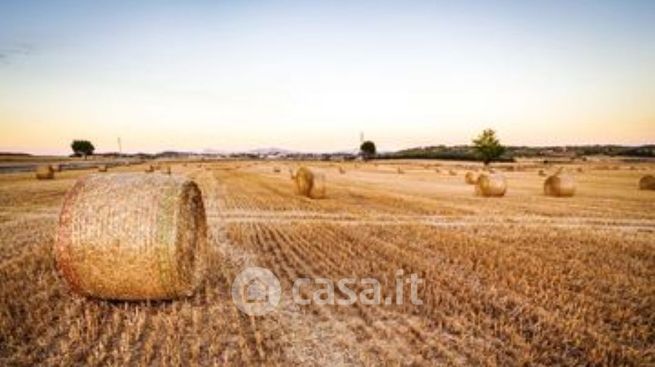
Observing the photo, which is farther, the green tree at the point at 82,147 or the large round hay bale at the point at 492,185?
the green tree at the point at 82,147

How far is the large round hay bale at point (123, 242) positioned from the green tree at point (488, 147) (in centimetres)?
9095

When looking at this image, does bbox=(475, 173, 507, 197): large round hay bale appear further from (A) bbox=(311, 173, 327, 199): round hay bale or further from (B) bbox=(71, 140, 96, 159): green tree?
(B) bbox=(71, 140, 96, 159): green tree

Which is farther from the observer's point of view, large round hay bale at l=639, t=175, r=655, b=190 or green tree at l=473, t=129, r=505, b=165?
green tree at l=473, t=129, r=505, b=165

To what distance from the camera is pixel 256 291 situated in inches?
333

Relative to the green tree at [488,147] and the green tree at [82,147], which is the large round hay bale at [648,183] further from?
the green tree at [82,147]

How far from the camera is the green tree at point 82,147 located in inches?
5506

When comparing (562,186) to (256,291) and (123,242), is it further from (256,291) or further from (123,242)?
(123,242)

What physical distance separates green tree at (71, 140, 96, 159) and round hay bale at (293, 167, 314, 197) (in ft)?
427

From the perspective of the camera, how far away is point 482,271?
9.89 metres

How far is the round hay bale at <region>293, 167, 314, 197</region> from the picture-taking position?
81.3 feet

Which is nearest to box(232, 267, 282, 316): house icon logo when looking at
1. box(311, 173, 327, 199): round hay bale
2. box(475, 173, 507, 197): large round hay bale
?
box(311, 173, 327, 199): round hay bale

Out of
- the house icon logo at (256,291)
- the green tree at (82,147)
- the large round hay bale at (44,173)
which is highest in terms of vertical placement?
the green tree at (82,147)

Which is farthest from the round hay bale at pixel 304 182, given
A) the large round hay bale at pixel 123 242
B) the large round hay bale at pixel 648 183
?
the large round hay bale at pixel 648 183

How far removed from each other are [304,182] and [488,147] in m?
74.3
